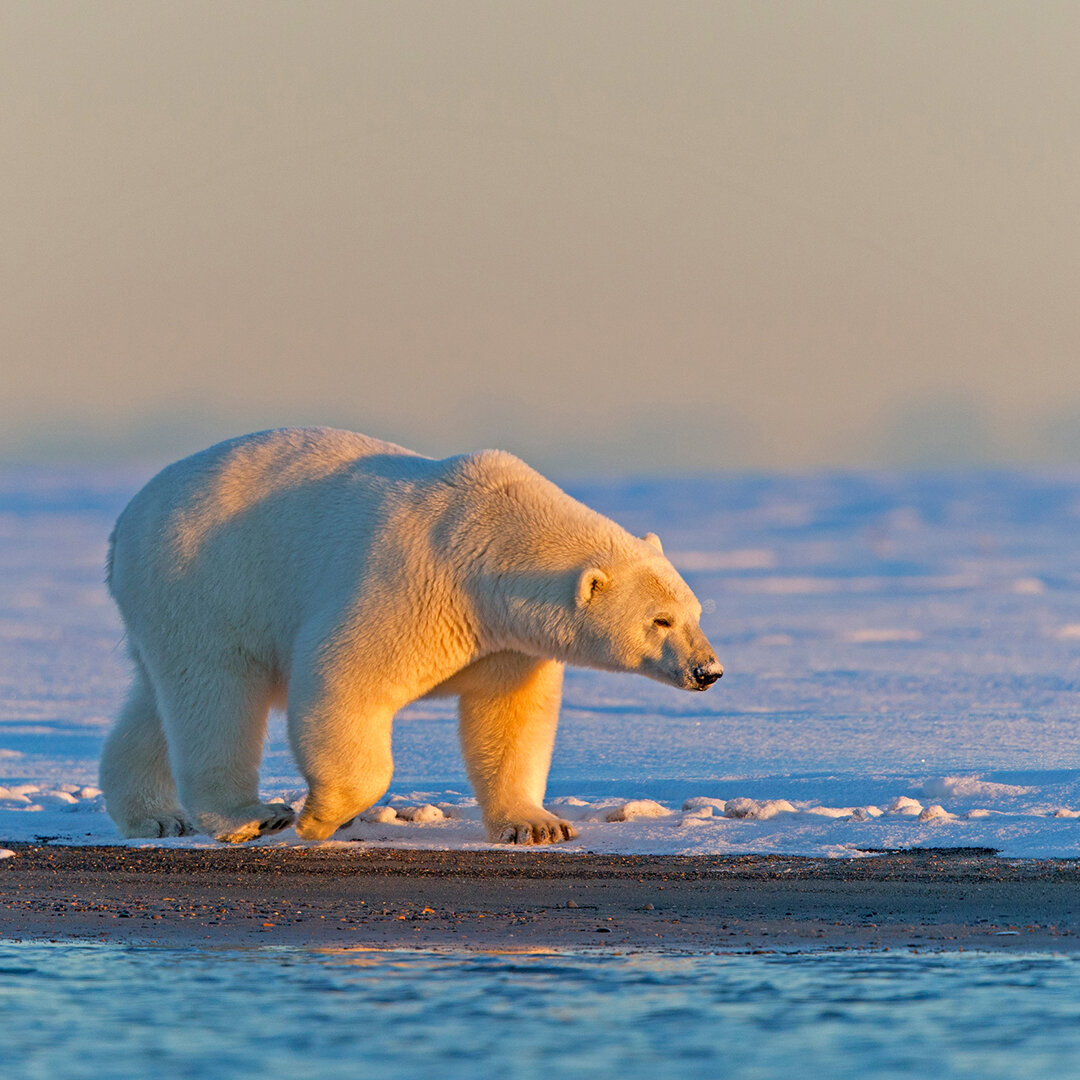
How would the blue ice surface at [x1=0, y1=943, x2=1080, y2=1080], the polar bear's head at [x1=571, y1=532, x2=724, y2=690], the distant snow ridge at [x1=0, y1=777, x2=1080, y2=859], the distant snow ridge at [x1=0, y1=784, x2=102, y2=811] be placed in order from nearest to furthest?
the blue ice surface at [x1=0, y1=943, x2=1080, y2=1080]
the distant snow ridge at [x1=0, y1=777, x2=1080, y2=859]
the polar bear's head at [x1=571, y1=532, x2=724, y2=690]
the distant snow ridge at [x1=0, y1=784, x2=102, y2=811]

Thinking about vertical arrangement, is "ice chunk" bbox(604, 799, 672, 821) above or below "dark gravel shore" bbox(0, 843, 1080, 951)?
above

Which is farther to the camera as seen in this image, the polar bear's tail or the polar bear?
the polar bear's tail

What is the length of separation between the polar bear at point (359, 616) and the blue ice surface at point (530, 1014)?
2782 mm

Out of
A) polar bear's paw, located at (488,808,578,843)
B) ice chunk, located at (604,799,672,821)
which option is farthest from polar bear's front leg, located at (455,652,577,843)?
ice chunk, located at (604,799,672,821)

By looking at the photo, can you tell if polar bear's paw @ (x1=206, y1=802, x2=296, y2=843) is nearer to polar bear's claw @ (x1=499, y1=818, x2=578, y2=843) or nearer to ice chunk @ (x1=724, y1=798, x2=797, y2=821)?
polar bear's claw @ (x1=499, y1=818, x2=578, y2=843)

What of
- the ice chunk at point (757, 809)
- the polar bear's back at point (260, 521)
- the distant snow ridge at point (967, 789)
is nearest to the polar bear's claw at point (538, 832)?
the ice chunk at point (757, 809)

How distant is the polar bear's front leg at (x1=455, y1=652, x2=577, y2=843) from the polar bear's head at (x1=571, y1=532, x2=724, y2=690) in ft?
1.97

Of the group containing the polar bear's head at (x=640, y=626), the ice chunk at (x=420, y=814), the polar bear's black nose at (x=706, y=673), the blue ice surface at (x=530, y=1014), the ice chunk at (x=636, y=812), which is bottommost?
the blue ice surface at (x=530, y=1014)

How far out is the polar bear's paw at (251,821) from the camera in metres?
8.45

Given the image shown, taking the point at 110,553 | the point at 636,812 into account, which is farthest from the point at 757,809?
the point at 110,553

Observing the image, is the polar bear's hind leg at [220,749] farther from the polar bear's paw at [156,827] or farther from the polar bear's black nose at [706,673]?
the polar bear's black nose at [706,673]

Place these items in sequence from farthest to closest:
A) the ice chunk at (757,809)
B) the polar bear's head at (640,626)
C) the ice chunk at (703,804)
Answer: the ice chunk at (703,804)
the ice chunk at (757,809)
the polar bear's head at (640,626)

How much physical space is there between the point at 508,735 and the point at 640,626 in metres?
1.03

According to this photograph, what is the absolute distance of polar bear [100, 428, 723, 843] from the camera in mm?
8234
